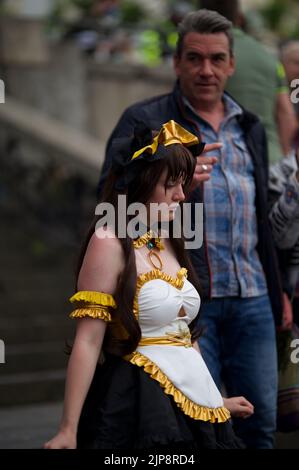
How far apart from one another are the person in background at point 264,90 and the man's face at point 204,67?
0.91m

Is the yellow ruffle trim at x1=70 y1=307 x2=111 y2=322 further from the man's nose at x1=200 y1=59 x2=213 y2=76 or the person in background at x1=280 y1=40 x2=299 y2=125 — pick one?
the person in background at x1=280 y1=40 x2=299 y2=125

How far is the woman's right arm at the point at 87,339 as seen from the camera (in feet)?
13.4

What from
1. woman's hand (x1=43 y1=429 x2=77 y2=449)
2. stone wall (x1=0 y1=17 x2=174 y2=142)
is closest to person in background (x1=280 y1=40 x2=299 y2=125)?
woman's hand (x1=43 y1=429 x2=77 y2=449)

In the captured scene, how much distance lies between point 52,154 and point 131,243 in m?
6.69

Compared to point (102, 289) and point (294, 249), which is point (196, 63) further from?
point (102, 289)

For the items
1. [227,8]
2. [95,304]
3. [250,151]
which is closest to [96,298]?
[95,304]

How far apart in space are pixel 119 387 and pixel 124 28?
14451 mm

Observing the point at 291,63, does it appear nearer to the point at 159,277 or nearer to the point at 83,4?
the point at 159,277

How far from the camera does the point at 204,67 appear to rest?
17.3 ft

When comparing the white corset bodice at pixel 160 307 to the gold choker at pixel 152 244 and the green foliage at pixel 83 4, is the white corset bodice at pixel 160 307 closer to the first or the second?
the gold choker at pixel 152 244

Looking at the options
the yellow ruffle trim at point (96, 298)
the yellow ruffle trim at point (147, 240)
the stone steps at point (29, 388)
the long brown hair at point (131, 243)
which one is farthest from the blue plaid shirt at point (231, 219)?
the stone steps at point (29, 388)

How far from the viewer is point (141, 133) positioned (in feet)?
14.4

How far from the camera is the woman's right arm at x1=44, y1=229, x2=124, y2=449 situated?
4078mm

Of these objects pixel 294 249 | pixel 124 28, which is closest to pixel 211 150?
pixel 294 249
